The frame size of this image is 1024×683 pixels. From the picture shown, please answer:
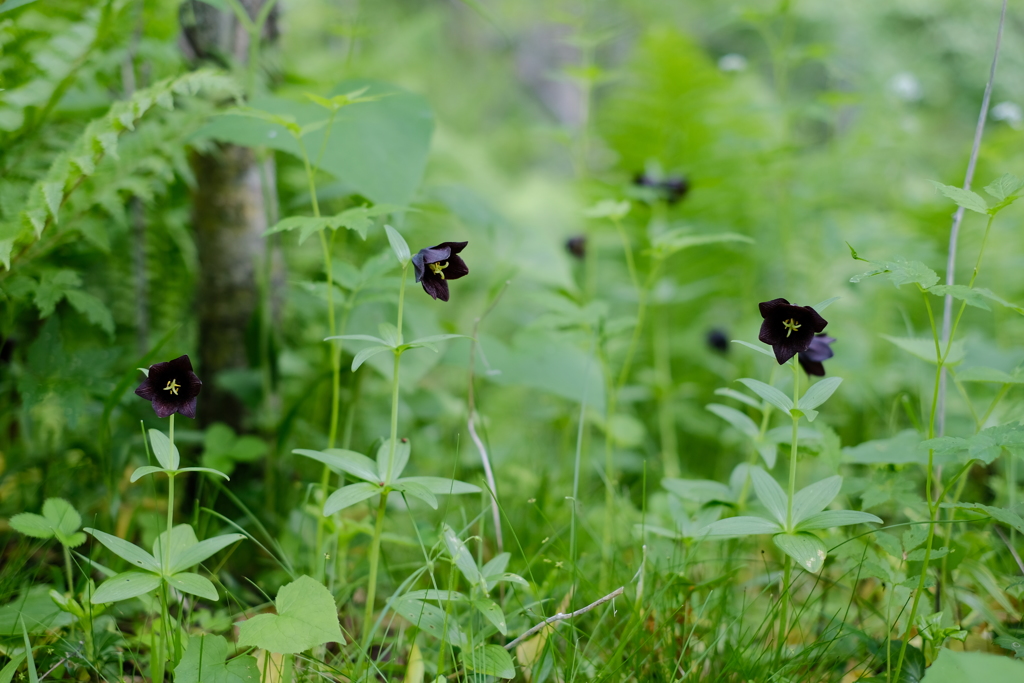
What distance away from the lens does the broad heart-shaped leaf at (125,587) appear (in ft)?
2.83

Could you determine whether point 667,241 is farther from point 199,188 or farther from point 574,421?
point 199,188

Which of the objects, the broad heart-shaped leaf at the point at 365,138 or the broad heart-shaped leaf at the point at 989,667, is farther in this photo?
the broad heart-shaped leaf at the point at 365,138

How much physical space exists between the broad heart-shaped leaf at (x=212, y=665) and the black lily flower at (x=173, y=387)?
333 mm

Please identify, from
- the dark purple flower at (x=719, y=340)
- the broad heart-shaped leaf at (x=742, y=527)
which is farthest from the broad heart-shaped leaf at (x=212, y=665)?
the dark purple flower at (x=719, y=340)

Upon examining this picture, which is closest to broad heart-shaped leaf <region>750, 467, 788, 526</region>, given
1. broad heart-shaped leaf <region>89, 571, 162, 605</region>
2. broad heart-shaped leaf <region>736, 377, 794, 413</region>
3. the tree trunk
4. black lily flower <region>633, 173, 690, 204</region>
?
broad heart-shaped leaf <region>736, 377, 794, 413</region>

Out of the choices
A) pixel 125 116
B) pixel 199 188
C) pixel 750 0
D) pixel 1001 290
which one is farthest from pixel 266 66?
pixel 750 0

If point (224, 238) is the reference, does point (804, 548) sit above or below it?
below

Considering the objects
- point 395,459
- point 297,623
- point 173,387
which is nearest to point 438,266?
point 395,459

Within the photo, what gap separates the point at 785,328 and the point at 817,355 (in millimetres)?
353

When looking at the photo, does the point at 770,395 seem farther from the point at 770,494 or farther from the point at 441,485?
the point at 441,485

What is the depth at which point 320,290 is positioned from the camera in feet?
3.99

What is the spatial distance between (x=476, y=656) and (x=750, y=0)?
5.71 m

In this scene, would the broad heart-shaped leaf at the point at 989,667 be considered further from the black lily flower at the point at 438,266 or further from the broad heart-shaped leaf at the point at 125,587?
the broad heart-shaped leaf at the point at 125,587

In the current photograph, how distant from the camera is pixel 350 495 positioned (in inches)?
36.1
